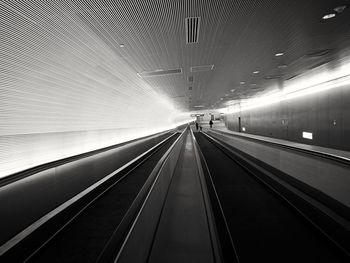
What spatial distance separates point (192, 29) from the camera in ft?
17.2

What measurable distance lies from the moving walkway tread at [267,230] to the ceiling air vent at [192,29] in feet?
15.6

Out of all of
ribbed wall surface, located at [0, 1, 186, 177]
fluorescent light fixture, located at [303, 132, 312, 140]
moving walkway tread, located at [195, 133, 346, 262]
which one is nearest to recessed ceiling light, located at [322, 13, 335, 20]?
moving walkway tread, located at [195, 133, 346, 262]

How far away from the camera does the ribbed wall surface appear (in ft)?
14.8

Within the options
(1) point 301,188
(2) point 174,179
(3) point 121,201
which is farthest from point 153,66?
(1) point 301,188

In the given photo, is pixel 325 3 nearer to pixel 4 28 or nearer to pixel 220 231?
pixel 220 231

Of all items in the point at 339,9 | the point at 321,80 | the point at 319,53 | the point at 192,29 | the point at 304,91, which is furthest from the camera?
the point at 304,91

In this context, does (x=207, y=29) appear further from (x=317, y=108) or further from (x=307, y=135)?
(x=307, y=135)

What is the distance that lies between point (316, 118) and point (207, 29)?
34.0ft

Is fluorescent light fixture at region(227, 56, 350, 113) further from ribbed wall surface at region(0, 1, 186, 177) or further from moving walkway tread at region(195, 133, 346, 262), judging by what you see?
ribbed wall surface at region(0, 1, 186, 177)

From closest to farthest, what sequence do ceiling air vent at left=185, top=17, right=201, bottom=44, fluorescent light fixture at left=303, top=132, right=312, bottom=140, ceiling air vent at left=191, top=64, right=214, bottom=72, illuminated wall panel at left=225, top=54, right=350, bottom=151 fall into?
ceiling air vent at left=185, top=17, right=201, bottom=44, ceiling air vent at left=191, top=64, right=214, bottom=72, illuminated wall panel at left=225, top=54, right=350, bottom=151, fluorescent light fixture at left=303, top=132, right=312, bottom=140

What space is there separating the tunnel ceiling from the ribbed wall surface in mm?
69

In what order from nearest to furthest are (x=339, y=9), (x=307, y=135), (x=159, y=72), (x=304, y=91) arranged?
(x=339, y=9) < (x=159, y=72) < (x=307, y=135) < (x=304, y=91)

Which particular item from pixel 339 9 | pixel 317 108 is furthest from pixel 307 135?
pixel 339 9

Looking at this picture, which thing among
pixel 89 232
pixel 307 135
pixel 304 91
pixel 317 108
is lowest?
pixel 89 232
